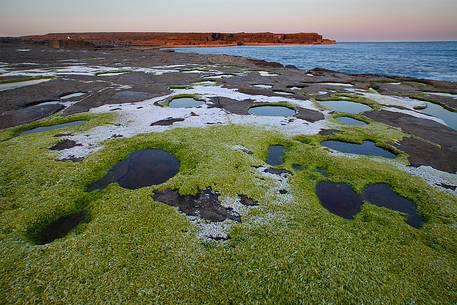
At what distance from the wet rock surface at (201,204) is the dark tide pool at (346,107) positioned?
2082 centimetres

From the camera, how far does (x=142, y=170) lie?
13414 millimetres

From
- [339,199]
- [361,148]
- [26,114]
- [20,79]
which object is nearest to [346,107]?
[361,148]

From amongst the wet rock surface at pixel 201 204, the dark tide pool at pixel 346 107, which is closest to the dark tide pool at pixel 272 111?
the dark tide pool at pixel 346 107

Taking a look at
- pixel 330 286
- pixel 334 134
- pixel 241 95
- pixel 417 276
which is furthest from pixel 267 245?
pixel 241 95

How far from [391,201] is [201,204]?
867 cm

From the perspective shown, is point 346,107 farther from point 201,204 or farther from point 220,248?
point 220,248

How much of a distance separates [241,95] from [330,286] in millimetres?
25831

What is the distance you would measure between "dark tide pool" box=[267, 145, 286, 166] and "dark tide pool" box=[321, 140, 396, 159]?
10.9 feet

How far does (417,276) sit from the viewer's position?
24.7 feet

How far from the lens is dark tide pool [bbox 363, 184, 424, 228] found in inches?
406

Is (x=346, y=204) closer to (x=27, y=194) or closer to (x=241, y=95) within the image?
(x=27, y=194)

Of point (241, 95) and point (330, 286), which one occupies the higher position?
point (241, 95)

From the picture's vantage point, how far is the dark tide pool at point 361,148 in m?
16.3

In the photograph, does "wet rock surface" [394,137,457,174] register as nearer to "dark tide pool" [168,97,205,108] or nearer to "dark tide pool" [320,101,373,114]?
"dark tide pool" [320,101,373,114]
